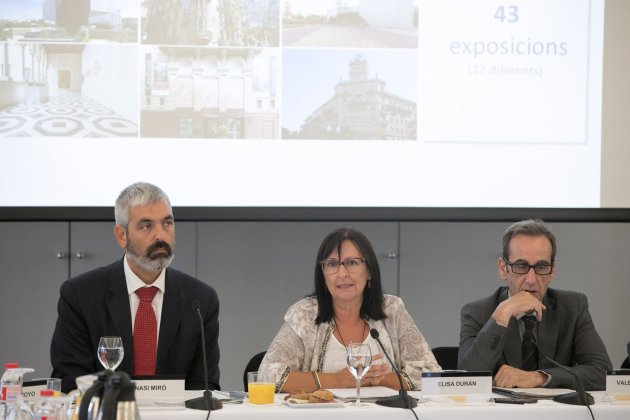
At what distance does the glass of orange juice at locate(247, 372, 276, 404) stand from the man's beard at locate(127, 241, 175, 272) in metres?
0.89

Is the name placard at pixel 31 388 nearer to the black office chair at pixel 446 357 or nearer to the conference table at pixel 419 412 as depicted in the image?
the conference table at pixel 419 412

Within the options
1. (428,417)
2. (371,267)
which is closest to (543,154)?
(371,267)

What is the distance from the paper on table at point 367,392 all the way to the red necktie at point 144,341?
755 mm

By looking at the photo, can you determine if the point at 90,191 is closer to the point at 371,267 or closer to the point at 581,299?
the point at 371,267

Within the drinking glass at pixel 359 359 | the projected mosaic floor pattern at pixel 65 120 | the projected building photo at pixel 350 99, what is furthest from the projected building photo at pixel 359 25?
the drinking glass at pixel 359 359

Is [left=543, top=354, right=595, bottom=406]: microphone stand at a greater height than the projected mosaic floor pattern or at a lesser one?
lesser

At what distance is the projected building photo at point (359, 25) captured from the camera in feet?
17.2

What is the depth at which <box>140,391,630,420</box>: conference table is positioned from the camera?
2.77 metres

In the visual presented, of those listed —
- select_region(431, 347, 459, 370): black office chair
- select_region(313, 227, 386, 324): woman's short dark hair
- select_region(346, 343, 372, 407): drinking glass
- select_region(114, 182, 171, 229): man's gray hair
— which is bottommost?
select_region(431, 347, 459, 370): black office chair

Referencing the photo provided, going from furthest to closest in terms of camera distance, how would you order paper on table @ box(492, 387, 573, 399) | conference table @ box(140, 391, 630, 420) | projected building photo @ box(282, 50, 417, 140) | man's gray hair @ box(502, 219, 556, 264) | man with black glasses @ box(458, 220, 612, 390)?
projected building photo @ box(282, 50, 417, 140) → man's gray hair @ box(502, 219, 556, 264) → man with black glasses @ box(458, 220, 612, 390) → paper on table @ box(492, 387, 573, 399) → conference table @ box(140, 391, 630, 420)

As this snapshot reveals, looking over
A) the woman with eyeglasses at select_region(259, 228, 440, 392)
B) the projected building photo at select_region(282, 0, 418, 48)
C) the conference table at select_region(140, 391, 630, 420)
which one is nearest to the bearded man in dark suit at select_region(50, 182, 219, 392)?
the woman with eyeglasses at select_region(259, 228, 440, 392)

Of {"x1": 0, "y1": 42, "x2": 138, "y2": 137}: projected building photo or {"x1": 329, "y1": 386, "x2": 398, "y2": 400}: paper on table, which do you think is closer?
{"x1": 329, "y1": 386, "x2": 398, "y2": 400}: paper on table

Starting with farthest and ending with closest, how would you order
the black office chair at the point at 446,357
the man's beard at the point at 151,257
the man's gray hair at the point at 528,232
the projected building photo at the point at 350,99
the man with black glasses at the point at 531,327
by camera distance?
1. the projected building photo at the point at 350,99
2. the black office chair at the point at 446,357
3. the man's gray hair at the point at 528,232
4. the man's beard at the point at 151,257
5. the man with black glasses at the point at 531,327

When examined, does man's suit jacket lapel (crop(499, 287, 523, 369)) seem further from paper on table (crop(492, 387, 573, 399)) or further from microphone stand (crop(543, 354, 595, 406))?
microphone stand (crop(543, 354, 595, 406))
